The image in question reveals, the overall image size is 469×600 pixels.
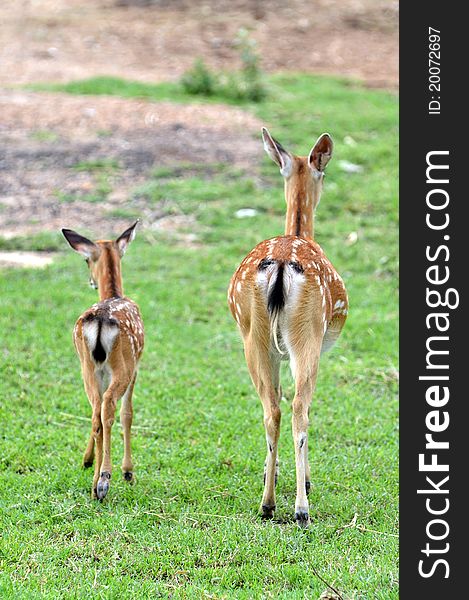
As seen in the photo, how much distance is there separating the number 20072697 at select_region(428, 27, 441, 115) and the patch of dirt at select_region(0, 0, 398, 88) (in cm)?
1029

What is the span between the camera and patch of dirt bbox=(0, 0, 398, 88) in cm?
1781

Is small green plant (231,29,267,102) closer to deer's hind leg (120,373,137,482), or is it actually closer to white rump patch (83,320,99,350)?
deer's hind leg (120,373,137,482)

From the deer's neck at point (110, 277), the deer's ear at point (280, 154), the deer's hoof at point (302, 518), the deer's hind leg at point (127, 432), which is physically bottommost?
the deer's hoof at point (302, 518)

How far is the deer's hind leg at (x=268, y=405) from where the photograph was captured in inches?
231

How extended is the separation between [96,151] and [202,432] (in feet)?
23.6

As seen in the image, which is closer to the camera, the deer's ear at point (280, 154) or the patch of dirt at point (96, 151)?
the deer's ear at point (280, 154)

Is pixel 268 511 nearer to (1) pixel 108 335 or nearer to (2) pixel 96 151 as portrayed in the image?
(1) pixel 108 335

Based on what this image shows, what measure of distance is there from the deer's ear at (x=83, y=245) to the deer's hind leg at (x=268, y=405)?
151cm

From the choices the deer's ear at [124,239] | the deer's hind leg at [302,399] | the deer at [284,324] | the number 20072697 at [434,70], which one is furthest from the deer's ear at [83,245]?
the number 20072697 at [434,70]

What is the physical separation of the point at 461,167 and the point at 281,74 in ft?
37.0

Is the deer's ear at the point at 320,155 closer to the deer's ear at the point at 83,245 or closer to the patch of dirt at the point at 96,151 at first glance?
the deer's ear at the point at 83,245

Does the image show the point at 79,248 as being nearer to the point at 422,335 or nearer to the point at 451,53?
the point at 422,335

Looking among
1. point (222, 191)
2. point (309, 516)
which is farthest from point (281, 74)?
point (309, 516)

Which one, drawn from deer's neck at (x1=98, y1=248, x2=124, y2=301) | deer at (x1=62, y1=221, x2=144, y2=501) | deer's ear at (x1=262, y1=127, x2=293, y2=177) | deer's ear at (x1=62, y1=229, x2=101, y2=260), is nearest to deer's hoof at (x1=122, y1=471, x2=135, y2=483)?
deer at (x1=62, y1=221, x2=144, y2=501)
